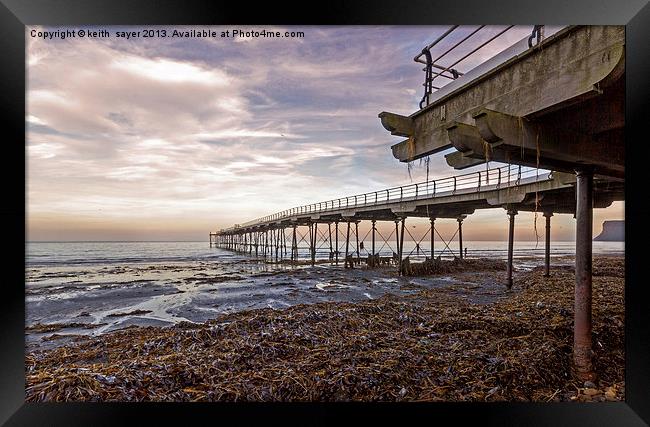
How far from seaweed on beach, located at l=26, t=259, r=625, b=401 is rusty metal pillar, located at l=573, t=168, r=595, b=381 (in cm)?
19

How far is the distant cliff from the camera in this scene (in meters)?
3.98

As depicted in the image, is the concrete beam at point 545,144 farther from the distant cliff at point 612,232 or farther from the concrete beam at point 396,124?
the concrete beam at point 396,124

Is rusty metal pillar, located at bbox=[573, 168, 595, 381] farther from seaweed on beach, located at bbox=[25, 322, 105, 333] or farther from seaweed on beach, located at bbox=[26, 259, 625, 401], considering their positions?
seaweed on beach, located at bbox=[25, 322, 105, 333]

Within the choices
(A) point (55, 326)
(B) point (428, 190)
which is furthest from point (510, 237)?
(A) point (55, 326)

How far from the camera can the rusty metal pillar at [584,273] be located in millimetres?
3857

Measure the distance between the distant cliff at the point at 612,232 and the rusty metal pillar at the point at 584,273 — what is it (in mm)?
495

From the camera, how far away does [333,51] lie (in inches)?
185

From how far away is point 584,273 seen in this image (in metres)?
3.90

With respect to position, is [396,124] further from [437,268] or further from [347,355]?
[437,268]

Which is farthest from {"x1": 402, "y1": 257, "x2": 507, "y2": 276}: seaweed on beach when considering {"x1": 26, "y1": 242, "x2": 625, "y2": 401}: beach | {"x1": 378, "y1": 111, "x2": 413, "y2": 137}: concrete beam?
{"x1": 378, "y1": 111, "x2": 413, "y2": 137}: concrete beam
